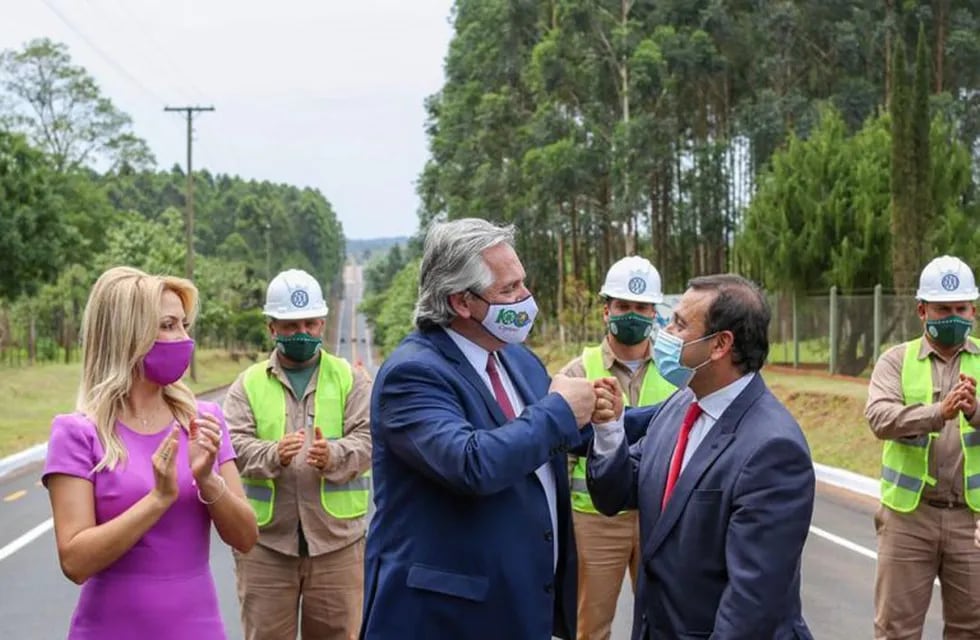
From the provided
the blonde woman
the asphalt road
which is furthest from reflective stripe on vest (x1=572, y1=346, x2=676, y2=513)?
the blonde woman

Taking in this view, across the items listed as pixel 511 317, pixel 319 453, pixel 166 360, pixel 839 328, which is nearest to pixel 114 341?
pixel 166 360

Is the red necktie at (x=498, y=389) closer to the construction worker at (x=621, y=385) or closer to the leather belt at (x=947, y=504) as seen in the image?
the construction worker at (x=621, y=385)

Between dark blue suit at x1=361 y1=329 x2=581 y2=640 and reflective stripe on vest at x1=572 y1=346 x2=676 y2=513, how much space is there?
2450 millimetres

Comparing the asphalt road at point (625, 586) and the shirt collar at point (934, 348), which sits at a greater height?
the shirt collar at point (934, 348)

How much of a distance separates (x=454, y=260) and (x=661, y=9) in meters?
42.6

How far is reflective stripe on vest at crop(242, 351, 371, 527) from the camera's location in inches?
215

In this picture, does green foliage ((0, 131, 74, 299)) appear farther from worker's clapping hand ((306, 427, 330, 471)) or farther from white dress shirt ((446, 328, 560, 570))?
white dress shirt ((446, 328, 560, 570))

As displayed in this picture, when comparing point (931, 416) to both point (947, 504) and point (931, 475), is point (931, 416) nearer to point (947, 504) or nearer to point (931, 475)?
point (931, 475)

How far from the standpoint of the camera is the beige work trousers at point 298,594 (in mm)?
5344

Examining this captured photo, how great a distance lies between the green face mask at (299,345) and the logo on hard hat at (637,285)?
168 centimetres

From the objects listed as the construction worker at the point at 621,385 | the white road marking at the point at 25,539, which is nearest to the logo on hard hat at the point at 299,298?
the construction worker at the point at 621,385

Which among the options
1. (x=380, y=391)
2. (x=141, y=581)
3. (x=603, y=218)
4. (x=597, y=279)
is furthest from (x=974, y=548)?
(x=597, y=279)

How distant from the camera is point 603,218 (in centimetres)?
4875

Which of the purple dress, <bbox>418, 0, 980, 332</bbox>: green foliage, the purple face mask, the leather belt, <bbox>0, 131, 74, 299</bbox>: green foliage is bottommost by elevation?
the leather belt
